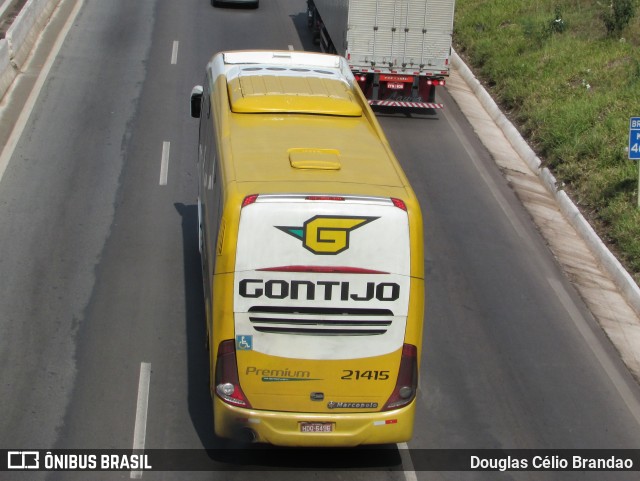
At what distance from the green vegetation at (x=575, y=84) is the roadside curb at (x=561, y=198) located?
0.20 metres

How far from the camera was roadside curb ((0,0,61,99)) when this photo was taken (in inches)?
923

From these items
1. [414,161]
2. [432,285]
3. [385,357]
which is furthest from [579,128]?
[385,357]

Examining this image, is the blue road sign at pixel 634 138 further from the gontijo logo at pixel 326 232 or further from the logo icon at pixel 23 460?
the logo icon at pixel 23 460

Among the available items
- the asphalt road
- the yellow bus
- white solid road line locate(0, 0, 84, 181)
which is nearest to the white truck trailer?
the asphalt road

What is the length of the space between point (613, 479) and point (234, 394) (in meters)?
4.74

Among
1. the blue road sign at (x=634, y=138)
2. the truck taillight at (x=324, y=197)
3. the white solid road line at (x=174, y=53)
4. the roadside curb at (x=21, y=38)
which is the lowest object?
the white solid road line at (x=174, y=53)

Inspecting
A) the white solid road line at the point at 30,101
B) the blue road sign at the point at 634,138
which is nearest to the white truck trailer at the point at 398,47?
the blue road sign at the point at 634,138

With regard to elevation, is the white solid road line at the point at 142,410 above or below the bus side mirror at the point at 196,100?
below

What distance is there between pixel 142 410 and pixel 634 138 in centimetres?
1022

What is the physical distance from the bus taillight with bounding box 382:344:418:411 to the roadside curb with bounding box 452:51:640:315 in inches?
262

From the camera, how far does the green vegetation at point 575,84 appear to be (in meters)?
18.8

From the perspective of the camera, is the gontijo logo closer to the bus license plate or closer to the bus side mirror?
the bus license plate

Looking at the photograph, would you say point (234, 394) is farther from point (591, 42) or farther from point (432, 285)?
point (591, 42)

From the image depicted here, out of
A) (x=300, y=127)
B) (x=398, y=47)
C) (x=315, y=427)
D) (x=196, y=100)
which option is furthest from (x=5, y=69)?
(x=315, y=427)
